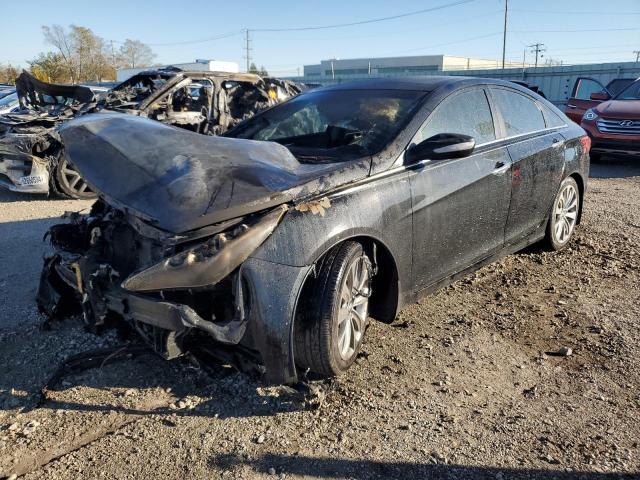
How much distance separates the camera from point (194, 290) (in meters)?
A: 2.67

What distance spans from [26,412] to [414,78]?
3.49m

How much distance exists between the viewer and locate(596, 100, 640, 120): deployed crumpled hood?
10.4 metres

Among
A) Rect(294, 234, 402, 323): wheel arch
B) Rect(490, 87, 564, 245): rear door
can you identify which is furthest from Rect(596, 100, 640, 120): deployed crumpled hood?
Rect(294, 234, 402, 323): wheel arch

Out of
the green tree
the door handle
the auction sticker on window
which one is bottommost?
the auction sticker on window

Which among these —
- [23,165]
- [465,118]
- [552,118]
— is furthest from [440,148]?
[23,165]

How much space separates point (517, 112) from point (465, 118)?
910mm

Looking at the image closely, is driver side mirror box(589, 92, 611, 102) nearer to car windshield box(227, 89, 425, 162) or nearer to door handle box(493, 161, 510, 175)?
door handle box(493, 161, 510, 175)

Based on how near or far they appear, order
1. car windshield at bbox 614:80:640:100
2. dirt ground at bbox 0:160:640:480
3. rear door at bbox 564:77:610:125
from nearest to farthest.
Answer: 1. dirt ground at bbox 0:160:640:480
2. car windshield at bbox 614:80:640:100
3. rear door at bbox 564:77:610:125

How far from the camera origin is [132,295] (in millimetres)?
2684

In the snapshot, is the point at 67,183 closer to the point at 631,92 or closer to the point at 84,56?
the point at 631,92

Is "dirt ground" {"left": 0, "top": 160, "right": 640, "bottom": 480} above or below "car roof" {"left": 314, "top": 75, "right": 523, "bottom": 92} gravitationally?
below

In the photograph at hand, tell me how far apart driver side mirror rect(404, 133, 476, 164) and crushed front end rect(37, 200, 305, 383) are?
3.54ft

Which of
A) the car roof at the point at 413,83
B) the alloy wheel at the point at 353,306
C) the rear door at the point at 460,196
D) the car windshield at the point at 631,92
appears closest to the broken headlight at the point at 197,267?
the alloy wheel at the point at 353,306

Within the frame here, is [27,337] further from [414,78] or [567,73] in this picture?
[567,73]
